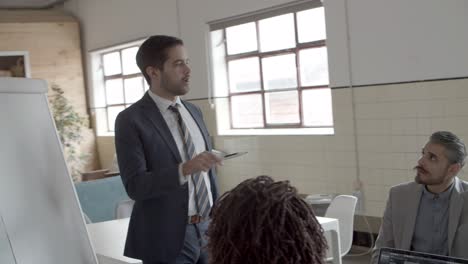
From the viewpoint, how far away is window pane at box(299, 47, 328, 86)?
255 inches

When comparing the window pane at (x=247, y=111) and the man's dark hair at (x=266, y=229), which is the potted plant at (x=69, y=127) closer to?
the window pane at (x=247, y=111)

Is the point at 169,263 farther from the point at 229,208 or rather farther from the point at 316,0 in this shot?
the point at 316,0

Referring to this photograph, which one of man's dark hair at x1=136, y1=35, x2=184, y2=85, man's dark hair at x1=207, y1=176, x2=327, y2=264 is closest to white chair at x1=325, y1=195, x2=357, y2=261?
man's dark hair at x1=136, y1=35, x2=184, y2=85

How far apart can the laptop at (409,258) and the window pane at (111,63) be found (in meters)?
8.43

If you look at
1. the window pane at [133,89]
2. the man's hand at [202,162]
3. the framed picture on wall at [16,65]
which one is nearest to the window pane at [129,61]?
the window pane at [133,89]

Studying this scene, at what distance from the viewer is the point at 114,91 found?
418 inches

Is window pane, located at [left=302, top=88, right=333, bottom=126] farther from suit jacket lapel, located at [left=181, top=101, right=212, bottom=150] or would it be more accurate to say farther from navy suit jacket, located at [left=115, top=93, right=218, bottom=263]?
navy suit jacket, located at [left=115, top=93, right=218, bottom=263]

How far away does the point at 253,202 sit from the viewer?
980 millimetres

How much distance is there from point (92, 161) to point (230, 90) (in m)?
4.06

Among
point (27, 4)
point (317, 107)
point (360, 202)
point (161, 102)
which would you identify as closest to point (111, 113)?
point (27, 4)

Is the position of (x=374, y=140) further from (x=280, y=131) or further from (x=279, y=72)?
(x=279, y=72)

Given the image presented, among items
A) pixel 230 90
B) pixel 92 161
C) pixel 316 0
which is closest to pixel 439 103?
pixel 316 0

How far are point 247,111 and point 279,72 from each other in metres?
0.76

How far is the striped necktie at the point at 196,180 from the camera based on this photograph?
2.34m
